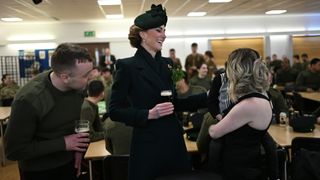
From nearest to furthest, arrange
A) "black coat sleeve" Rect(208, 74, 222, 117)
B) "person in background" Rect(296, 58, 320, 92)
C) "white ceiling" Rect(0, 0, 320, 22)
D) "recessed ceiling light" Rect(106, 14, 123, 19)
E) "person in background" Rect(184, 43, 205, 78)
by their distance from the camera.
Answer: "black coat sleeve" Rect(208, 74, 222, 117), "person in background" Rect(184, 43, 205, 78), "white ceiling" Rect(0, 0, 320, 22), "person in background" Rect(296, 58, 320, 92), "recessed ceiling light" Rect(106, 14, 123, 19)

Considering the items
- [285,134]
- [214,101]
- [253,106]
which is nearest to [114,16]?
[285,134]

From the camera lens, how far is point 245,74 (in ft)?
7.18

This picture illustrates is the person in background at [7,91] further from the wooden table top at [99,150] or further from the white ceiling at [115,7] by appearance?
the wooden table top at [99,150]

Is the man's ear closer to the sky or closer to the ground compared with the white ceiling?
closer to the ground

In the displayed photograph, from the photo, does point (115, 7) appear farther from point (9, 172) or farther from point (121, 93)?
point (121, 93)

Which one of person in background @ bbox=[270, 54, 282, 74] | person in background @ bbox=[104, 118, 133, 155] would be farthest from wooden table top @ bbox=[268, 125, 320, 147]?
person in background @ bbox=[270, 54, 282, 74]

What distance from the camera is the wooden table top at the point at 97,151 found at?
3.14 m

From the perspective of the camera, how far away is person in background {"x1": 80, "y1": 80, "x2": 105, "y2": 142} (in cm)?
368

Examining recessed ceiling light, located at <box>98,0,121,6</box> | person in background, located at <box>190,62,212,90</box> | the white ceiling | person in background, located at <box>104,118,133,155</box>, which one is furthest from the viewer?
the white ceiling

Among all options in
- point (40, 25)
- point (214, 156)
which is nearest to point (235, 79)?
point (214, 156)

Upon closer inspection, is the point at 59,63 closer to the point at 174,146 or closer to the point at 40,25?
the point at 174,146

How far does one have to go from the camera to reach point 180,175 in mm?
1562

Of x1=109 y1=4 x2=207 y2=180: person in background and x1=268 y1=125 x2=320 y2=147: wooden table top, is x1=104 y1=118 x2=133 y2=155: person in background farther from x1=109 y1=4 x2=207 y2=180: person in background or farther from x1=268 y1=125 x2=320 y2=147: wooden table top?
x1=268 y1=125 x2=320 y2=147: wooden table top

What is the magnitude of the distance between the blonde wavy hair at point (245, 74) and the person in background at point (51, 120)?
3.04ft
